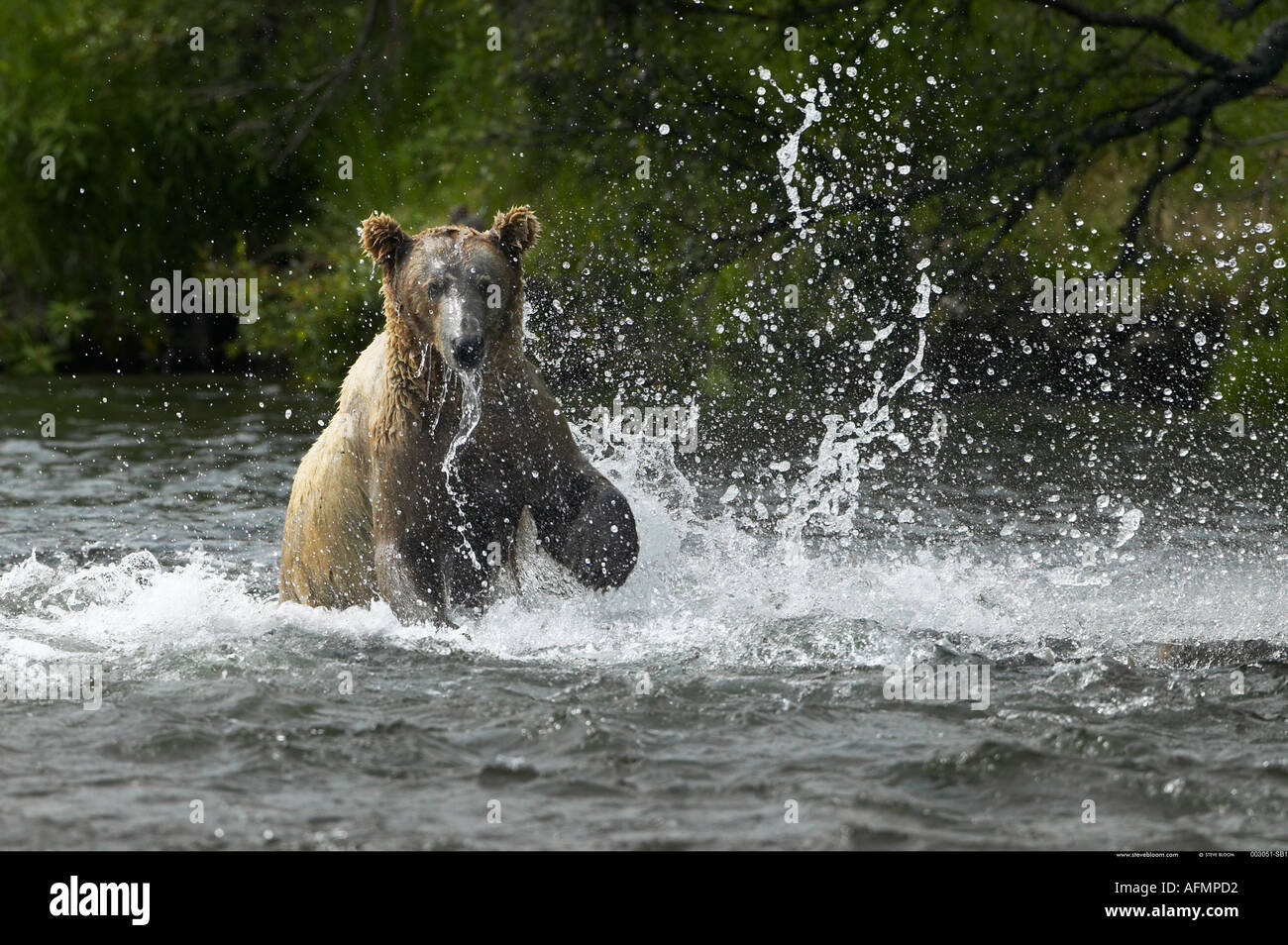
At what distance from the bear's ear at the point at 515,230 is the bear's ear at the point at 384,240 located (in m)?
0.38

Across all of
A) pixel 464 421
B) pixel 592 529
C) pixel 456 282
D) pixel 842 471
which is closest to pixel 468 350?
pixel 456 282

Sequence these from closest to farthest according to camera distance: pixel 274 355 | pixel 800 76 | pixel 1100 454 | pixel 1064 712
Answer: pixel 1064 712 → pixel 1100 454 → pixel 800 76 → pixel 274 355

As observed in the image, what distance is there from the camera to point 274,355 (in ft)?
56.9

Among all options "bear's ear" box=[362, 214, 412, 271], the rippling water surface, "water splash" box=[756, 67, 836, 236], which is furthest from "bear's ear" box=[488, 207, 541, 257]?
"water splash" box=[756, 67, 836, 236]

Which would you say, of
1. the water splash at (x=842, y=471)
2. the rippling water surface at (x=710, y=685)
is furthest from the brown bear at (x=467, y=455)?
the water splash at (x=842, y=471)

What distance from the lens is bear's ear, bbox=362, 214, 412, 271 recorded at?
6789 mm

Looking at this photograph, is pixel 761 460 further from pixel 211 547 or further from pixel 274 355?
pixel 274 355

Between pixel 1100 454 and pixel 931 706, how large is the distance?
667 cm

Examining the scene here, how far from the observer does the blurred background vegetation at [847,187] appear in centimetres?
1238

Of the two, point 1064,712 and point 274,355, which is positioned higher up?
point 274,355

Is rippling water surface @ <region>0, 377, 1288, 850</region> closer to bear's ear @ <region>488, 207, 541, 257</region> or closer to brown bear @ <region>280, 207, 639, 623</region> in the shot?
brown bear @ <region>280, 207, 639, 623</region>

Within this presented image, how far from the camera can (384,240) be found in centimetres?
685
